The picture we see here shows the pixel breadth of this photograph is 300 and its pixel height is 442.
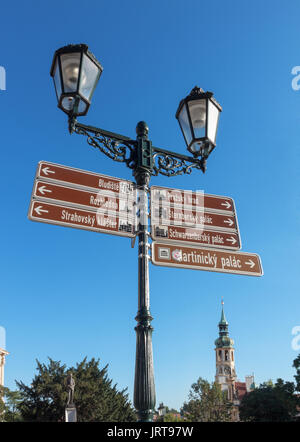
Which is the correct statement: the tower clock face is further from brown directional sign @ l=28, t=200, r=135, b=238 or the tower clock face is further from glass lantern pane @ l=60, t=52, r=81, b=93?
glass lantern pane @ l=60, t=52, r=81, b=93

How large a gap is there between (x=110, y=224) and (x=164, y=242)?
2.27ft

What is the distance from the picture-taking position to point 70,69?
464cm

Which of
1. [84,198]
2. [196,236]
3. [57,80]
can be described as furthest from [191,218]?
[57,80]

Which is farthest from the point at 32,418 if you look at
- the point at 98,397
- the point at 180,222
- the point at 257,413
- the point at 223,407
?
the point at 180,222

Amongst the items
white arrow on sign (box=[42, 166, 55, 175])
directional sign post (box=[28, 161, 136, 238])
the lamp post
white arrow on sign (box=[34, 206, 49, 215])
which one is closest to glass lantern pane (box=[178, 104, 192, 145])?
the lamp post

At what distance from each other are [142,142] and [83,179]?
3.20 ft

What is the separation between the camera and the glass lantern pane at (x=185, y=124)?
5352 millimetres

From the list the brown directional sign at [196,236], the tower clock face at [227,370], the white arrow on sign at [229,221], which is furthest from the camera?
the tower clock face at [227,370]

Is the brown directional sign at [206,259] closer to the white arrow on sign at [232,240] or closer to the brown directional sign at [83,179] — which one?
the white arrow on sign at [232,240]

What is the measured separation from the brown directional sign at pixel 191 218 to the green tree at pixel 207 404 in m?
50.8

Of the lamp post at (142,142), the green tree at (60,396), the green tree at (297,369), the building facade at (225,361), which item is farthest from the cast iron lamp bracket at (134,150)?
the building facade at (225,361)

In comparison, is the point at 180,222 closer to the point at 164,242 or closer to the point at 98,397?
the point at 164,242

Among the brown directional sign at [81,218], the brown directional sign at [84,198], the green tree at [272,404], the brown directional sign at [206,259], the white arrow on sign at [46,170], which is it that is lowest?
the green tree at [272,404]

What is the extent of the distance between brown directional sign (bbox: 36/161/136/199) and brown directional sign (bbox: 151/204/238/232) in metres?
0.40
